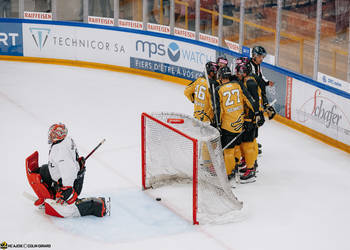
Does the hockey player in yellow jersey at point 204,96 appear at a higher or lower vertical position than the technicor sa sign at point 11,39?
higher

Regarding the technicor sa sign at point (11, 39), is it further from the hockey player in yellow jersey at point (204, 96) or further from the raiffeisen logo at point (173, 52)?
the hockey player in yellow jersey at point (204, 96)

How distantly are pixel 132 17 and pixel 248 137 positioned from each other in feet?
18.9

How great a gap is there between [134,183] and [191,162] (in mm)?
1013

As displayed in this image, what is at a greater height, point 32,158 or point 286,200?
point 32,158

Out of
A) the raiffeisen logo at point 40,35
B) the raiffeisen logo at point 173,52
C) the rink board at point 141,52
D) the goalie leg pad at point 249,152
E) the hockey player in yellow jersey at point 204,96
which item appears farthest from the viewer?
the raiffeisen logo at point 40,35

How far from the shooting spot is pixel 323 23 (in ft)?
31.2

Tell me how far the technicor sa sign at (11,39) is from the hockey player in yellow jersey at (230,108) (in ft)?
23.4

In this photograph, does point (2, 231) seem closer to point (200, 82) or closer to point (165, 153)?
point (165, 153)

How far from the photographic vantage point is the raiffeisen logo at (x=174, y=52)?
1225 cm

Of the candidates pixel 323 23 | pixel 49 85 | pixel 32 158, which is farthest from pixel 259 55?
pixel 49 85

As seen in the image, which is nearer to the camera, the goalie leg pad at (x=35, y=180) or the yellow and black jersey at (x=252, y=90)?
the goalie leg pad at (x=35, y=180)

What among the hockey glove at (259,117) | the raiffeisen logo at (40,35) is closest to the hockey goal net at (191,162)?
the hockey glove at (259,117)

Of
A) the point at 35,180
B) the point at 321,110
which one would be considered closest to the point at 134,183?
the point at 35,180

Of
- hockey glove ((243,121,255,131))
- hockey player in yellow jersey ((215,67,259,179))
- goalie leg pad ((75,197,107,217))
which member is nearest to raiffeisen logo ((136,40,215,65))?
hockey glove ((243,121,255,131))
